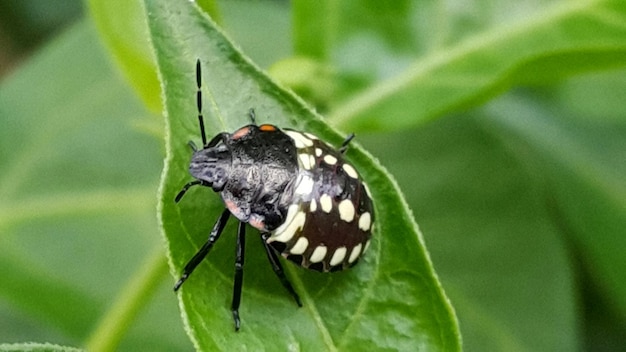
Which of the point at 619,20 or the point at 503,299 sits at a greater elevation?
the point at 619,20

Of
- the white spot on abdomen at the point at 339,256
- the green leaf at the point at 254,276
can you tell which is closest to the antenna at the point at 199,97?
the green leaf at the point at 254,276

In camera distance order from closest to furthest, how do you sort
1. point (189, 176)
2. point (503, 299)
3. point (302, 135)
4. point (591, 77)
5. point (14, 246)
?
point (189, 176)
point (302, 135)
point (503, 299)
point (14, 246)
point (591, 77)

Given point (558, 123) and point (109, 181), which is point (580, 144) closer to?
point (558, 123)

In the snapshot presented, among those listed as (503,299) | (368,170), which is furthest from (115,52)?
(503,299)

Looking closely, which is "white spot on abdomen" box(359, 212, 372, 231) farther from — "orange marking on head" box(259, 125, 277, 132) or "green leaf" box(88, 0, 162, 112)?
"green leaf" box(88, 0, 162, 112)

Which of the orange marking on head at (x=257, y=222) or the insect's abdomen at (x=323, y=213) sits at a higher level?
the insect's abdomen at (x=323, y=213)

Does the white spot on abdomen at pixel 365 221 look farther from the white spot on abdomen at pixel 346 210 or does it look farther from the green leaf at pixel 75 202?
the green leaf at pixel 75 202
